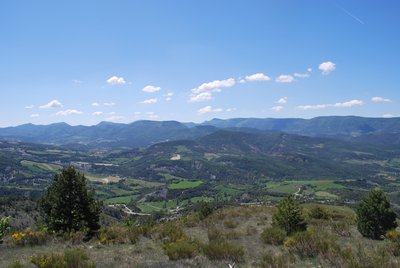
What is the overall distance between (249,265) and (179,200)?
179 metres

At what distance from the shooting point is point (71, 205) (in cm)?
1800

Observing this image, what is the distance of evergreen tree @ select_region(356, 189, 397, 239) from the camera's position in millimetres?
16859

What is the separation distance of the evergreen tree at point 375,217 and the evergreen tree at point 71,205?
1318 cm

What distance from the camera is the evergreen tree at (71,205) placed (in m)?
17.5

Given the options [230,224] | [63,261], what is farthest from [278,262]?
[230,224]

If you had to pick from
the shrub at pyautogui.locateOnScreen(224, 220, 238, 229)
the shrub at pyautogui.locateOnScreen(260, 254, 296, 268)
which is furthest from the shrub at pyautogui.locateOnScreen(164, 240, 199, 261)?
the shrub at pyautogui.locateOnScreen(224, 220, 238, 229)

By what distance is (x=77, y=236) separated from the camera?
1543 centimetres

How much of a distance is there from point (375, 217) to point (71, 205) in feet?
49.2

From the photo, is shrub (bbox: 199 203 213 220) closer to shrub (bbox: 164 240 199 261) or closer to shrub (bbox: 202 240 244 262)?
shrub (bbox: 164 240 199 261)

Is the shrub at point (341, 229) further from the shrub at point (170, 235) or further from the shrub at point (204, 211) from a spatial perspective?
the shrub at point (204, 211)

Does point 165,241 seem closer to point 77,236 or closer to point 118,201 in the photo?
point 77,236

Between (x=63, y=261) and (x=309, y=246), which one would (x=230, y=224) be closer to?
(x=309, y=246)

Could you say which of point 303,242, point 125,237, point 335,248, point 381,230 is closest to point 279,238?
point 303,242

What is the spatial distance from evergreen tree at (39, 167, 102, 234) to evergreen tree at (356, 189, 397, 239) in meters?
13.2
